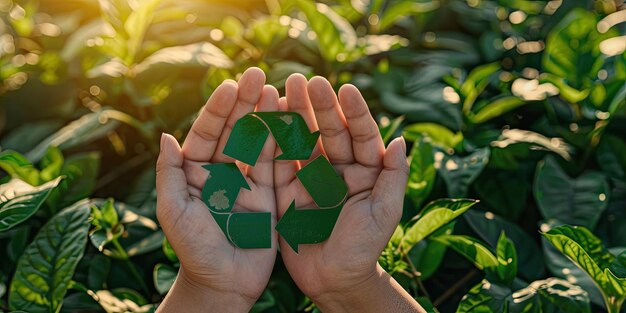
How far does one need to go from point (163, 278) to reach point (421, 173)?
1.57 ft

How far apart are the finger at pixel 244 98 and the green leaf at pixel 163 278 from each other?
0.21 metres

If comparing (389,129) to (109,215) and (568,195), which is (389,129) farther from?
(109,215)

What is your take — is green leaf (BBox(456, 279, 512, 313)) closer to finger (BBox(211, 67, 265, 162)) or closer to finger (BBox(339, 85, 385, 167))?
finger (BBox(339, 85, 385, 167))

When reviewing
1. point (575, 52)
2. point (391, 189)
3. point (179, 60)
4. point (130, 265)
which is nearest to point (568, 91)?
point (575, 52)

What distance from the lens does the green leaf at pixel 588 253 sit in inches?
45.1

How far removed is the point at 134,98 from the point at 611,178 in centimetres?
95

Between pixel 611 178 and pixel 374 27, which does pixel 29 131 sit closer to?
pixel 374 27

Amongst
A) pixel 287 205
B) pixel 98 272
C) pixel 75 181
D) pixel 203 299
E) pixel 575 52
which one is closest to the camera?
pixel 203 299

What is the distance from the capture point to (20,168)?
4.55ft

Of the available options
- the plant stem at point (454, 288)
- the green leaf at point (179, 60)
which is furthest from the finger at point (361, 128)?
the green leaf at point (179, 60)

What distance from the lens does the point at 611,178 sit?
1494 millimetres

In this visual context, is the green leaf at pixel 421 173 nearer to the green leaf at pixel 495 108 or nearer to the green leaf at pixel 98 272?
the green leaf at pixel 495 108

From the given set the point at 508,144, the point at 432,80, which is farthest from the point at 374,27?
the point at 508,144

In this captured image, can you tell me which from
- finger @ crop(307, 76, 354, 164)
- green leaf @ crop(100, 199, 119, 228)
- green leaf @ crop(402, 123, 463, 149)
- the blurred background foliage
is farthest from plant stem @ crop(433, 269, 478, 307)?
green leaf @ crop(100, 199, 119, 228)
